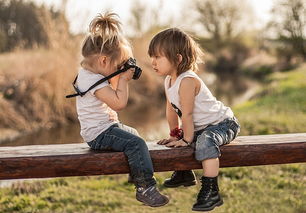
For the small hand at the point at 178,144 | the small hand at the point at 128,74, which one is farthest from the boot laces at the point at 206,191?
the small hand at the point at 128,74

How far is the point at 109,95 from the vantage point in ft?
10.2

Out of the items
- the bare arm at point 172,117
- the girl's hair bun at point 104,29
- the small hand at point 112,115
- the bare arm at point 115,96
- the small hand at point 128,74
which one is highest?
the girl's hair bun at point 104,29

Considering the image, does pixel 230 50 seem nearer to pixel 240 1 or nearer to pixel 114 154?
pixel 240 1

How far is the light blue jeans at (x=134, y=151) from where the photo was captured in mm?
3039

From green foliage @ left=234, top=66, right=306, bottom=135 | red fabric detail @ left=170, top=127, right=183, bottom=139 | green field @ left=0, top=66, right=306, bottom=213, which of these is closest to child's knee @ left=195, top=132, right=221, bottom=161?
red fabric detail @ left=170, top=127, right=183, bottom=139

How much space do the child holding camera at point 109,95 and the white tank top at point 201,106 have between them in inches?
10.8

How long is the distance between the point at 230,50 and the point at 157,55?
31266mm

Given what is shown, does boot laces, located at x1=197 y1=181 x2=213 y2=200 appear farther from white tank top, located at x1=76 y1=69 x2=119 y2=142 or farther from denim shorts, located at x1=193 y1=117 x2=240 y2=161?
white tank top, located at x1=76 y1=69 x2=119 y2=142

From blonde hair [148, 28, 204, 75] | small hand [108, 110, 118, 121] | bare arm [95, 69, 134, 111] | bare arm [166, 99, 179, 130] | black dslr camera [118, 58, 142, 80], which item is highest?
blonde hair [148, 28, 204, 75]

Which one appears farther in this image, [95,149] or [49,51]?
[49,51]

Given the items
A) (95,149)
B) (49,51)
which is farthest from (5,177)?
(49,51)

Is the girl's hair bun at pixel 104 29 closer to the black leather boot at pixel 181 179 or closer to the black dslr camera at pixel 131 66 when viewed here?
the black dslr camera at pixel 131 66

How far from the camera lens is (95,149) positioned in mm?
3211

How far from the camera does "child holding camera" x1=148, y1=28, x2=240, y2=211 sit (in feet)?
10.1
